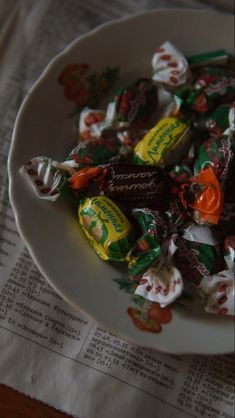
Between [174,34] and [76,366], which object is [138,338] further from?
[174,34]

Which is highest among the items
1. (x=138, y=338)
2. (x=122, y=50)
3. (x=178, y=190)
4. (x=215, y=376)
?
(x=122, y=50)

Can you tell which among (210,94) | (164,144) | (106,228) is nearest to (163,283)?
(106,228)

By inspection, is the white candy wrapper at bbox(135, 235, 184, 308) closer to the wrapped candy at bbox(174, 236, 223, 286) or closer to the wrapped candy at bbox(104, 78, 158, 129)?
the wrapped candy at bbox(174, 236, 223, 286)

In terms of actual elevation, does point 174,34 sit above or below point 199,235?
above

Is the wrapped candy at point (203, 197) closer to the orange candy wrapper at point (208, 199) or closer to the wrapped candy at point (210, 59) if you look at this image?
the orange candy wrapper at point (208, 199)

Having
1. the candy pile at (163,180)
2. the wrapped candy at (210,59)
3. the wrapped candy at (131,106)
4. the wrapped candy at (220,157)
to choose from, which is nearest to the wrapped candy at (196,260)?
the candy pile at (163,180)

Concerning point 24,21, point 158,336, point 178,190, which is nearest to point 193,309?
point 158,336

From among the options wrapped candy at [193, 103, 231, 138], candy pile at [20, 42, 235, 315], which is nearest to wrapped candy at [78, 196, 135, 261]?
candy pile at [20, 42, 235, 315]

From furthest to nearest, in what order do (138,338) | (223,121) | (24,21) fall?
(24,21), (223,121), (138,338)
